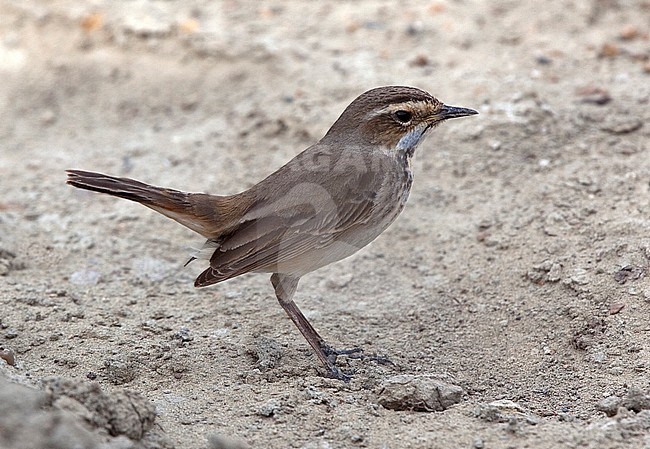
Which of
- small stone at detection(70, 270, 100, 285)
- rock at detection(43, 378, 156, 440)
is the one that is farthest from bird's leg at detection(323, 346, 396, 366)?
small stone at detection(70, 270, 100, 285)

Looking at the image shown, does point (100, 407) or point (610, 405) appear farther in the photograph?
point (610, 405)

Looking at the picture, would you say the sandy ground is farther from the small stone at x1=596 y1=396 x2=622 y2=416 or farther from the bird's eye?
the bird's eye

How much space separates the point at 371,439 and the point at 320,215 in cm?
162

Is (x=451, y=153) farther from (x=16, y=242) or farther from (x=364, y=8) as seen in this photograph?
(x=16, y=242)

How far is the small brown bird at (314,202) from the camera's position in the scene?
18.0ft

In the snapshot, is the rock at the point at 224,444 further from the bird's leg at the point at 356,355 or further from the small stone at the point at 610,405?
the small stone at the point at 610,405

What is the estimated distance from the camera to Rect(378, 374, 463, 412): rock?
15.6 feet

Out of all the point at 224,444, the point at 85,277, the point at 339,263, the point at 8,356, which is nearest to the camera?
the point at 224,444

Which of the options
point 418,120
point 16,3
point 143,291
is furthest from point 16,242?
point 16,3

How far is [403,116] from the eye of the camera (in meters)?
5.88

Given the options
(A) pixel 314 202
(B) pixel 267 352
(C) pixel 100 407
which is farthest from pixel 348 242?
(C) pixel 100 407

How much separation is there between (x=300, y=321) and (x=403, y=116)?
145 cm

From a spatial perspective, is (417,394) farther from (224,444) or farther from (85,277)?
(85,277)

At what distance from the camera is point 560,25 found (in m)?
9.21
